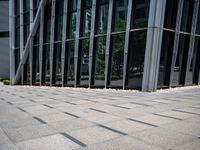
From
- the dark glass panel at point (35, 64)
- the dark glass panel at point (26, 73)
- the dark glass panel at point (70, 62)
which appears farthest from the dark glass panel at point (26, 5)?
the dark glass panel at point (70, 62)

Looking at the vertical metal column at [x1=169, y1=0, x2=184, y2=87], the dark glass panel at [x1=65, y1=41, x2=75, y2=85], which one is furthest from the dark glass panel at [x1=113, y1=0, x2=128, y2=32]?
the dark glass panel at [x1=65, y1=41, x2=75, y2=85]

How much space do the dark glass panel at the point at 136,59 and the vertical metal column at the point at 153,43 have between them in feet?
2.97

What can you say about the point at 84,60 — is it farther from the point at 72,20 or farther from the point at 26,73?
the point at 26,73

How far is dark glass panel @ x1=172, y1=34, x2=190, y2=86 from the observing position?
14.1 meters

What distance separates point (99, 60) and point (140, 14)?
4.65m

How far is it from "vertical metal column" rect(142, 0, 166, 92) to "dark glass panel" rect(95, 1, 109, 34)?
4359mm

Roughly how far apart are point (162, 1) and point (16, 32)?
23.3 meters

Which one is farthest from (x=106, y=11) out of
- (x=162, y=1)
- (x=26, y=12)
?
(x=26, y=12)

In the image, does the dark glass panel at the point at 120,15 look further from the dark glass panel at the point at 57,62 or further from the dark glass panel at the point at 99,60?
the dark glass panel at the point at 57,62

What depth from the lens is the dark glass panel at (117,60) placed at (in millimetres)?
13758

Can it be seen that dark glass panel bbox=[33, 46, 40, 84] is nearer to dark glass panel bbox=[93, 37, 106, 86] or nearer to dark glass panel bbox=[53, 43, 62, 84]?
dark glass panel bbox=[53, 43, 62, 84]

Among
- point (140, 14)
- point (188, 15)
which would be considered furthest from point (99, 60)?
point (188, 15)

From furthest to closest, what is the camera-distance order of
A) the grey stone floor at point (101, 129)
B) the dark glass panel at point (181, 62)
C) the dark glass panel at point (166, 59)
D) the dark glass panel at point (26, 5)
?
the dark glass panel at point (26, 5)
the dark glass panel at point (181, 62)
the dark glass panel at point (166, 59)
the grey stone floor at point (101, 129)

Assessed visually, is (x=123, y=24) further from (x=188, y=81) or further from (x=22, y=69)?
(x=22, y=69)
